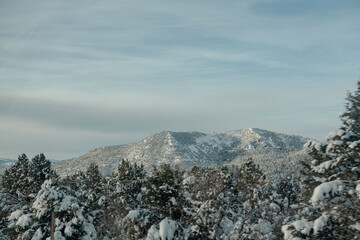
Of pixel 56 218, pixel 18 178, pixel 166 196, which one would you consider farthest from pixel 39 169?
pixel 166 196

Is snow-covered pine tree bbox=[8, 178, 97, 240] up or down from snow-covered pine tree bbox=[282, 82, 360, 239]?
down

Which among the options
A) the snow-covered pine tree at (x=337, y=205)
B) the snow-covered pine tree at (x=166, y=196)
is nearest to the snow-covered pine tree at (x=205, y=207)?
the snow-covered pine tree at (x=166, y=196)

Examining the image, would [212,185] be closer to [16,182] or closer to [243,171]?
[243,171]

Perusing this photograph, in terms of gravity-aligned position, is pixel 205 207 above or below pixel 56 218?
above

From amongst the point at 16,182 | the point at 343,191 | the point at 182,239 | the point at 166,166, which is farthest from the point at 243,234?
the point at 16,182

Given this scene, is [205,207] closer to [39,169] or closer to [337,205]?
[337,205]

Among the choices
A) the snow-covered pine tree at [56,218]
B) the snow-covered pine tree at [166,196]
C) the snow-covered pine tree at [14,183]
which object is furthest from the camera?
the snow-covered pine tree at [14,183]

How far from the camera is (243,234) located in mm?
23406

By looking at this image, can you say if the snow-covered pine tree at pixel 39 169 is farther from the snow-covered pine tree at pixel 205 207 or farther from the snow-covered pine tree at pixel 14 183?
the snow-covered pine tree at pixel 205 207

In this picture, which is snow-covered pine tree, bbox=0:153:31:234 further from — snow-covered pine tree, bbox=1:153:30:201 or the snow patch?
the snow patch

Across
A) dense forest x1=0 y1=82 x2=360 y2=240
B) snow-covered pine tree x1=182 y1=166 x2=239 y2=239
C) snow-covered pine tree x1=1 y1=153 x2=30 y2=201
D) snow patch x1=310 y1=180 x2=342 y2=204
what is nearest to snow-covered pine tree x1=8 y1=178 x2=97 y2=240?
dense forest x1=0 y1=82 x2=360 y2=240

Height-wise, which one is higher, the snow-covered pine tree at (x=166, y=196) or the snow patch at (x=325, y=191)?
the snow patch at (x=325, y=191)

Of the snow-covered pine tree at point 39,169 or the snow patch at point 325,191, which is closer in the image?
the snow patch at point 325,191

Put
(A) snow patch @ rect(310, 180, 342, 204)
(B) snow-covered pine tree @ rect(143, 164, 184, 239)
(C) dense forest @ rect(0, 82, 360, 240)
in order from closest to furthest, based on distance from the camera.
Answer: (A) snow patch @ rect(310, 180, 342, 204)
(C) dense forest @ rect(0, 82, 360, 240)
(B) snow-covered pine tree @ rect(143, 164, 184, 239)
